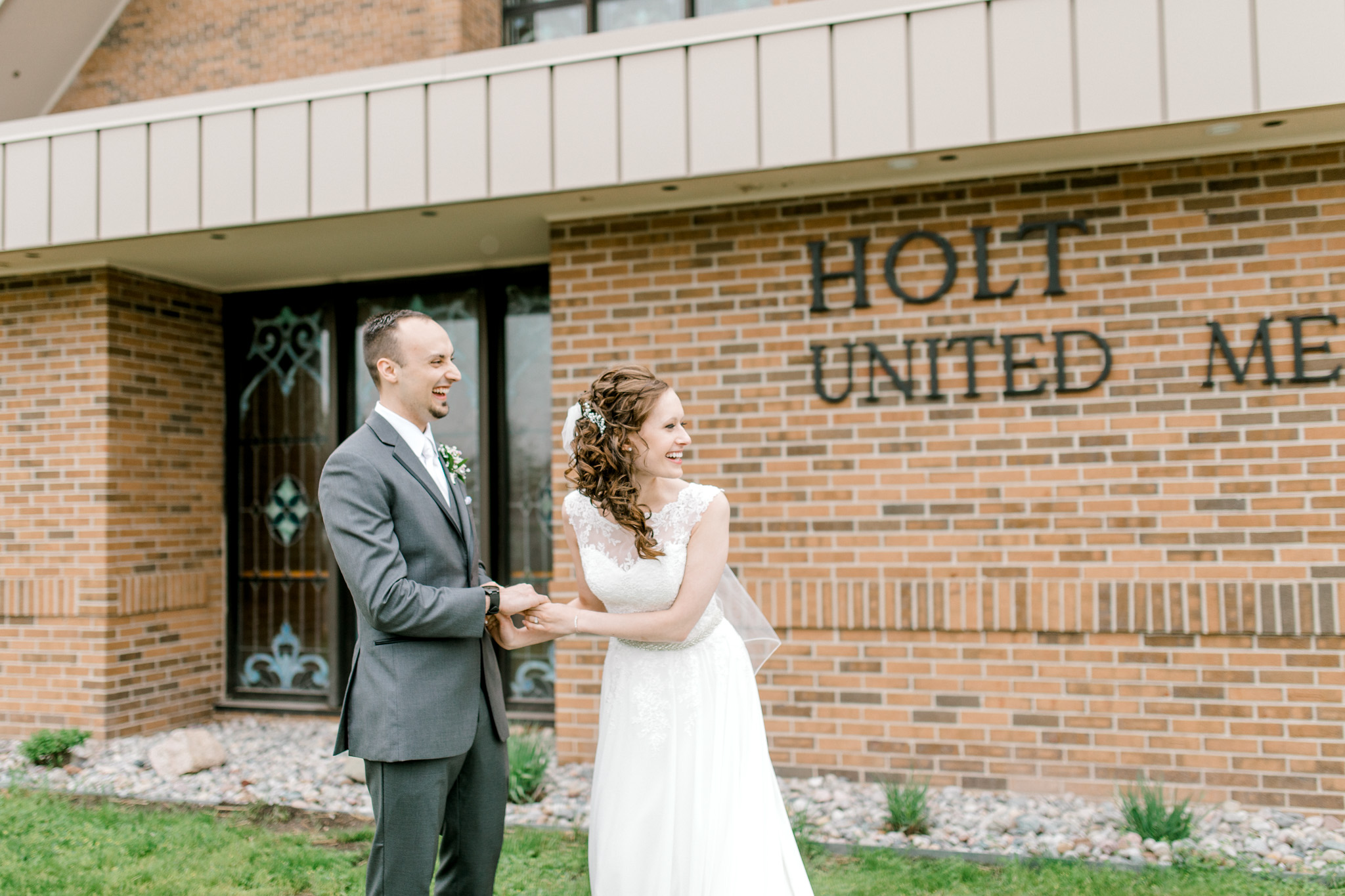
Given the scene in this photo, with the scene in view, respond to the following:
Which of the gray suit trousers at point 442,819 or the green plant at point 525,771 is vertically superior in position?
the gray suit trousers at point 442,819

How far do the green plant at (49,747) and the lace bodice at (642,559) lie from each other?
180 inches

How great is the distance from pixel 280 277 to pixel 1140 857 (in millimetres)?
6288

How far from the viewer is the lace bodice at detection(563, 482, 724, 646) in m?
2.85

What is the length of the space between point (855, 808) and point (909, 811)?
40 centimetres

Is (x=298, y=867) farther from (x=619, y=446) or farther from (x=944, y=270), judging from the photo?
(x=944, y=270)

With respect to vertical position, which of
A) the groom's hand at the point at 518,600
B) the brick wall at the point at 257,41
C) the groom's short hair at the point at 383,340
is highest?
the brick wall at the point at 257,41

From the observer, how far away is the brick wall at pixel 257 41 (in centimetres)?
639

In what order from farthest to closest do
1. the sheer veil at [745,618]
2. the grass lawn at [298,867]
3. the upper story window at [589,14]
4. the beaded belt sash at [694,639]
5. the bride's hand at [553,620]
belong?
1. the upper story window at [589,14]
2. the grass lawn at [298,867]
3. the sheer veil at [745,618]
4. the beaded belt sash at [694,639]
5. the bride's hand at [553,620]

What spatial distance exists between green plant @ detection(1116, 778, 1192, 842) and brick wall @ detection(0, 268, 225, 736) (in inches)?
235

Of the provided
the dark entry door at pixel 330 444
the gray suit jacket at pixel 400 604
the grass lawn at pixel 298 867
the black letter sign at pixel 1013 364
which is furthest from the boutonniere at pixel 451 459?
the dark entry door at pixel 330 444

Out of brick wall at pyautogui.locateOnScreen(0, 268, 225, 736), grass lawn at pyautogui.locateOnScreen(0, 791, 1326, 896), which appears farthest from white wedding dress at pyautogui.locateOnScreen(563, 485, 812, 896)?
brick wall at pyautogui.locateOnScreen(0, 268, 225, 736)

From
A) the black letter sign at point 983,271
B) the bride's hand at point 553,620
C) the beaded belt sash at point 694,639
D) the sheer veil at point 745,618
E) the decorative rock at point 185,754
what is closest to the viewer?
the bride's hand at point 553,620

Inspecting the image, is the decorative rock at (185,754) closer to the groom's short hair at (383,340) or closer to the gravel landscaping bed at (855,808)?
the gravel landscaping bed at (855,808)

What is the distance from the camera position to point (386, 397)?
274cm
